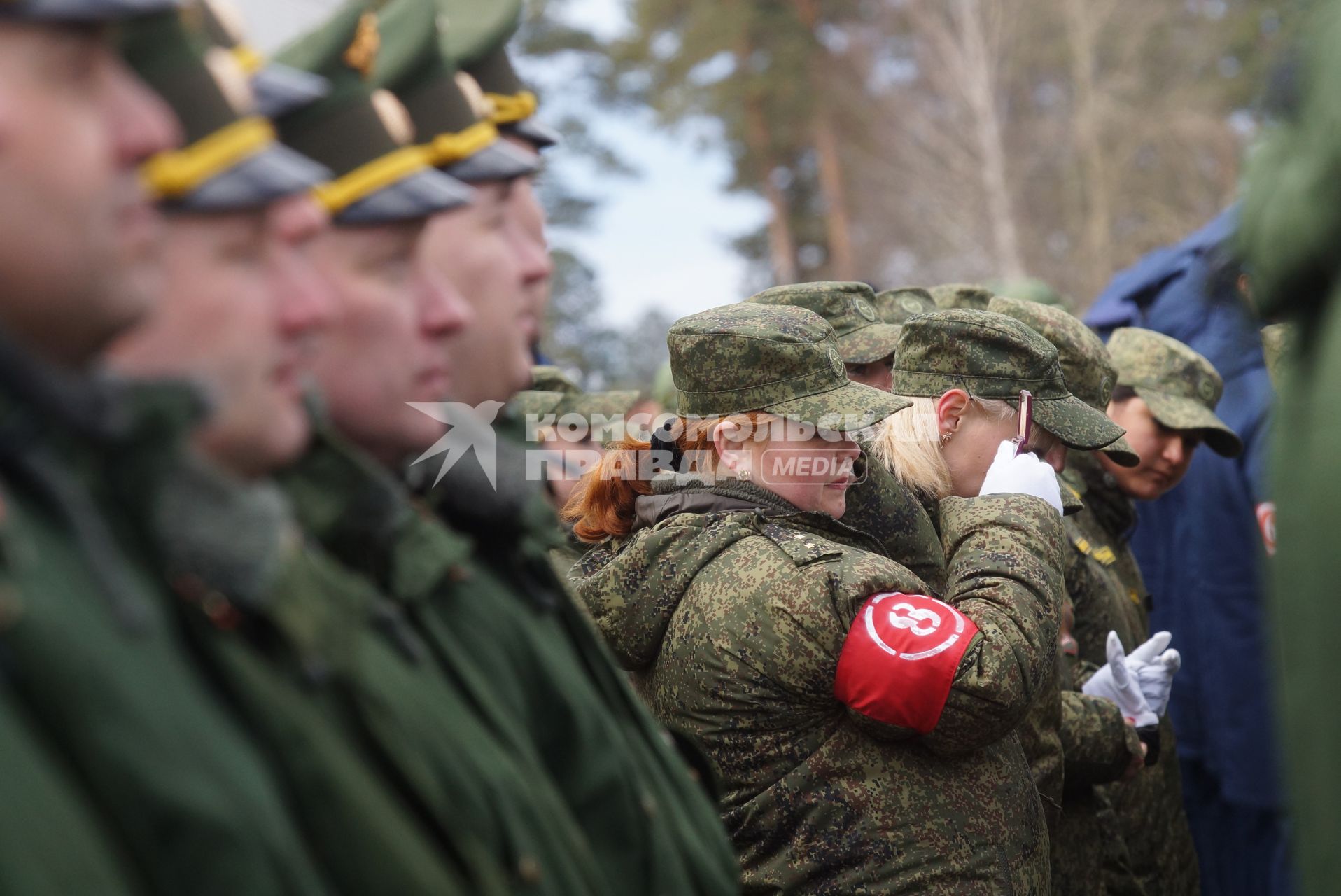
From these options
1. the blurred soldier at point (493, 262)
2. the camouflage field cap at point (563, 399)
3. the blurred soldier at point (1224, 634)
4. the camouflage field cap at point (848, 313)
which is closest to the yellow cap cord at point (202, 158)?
the blurred soldier at point (493, 262)

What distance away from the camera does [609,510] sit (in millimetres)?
3600

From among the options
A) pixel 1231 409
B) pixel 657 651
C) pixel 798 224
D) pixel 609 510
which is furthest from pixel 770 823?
pixel 798 224

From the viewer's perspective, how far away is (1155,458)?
521 centimetres

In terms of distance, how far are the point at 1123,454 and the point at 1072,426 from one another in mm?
635

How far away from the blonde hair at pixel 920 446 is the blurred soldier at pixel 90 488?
2.88 meters

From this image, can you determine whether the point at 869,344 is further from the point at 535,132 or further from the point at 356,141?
the point at 356,141

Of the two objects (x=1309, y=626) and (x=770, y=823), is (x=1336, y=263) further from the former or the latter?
(x=770, y=823)

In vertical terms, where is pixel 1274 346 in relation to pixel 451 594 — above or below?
below

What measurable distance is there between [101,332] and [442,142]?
978 millimetres

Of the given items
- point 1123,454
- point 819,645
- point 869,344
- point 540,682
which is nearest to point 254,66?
point 540,682

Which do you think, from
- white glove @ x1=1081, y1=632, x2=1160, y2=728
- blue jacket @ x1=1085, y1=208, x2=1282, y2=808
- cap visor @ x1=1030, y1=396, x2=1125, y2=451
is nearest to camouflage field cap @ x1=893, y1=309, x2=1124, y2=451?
cap visor @ x1=1030, y1=396, x2=1125, y2=451

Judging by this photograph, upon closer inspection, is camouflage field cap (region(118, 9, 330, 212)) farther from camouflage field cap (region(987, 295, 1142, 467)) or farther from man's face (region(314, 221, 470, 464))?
camouflage field cap (region(987, 295, 1142, 467))

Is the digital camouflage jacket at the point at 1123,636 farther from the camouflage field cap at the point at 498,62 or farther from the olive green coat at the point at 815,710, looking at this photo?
the camouflage field cap at the point at 498,62

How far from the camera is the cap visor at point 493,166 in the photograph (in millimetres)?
2217
